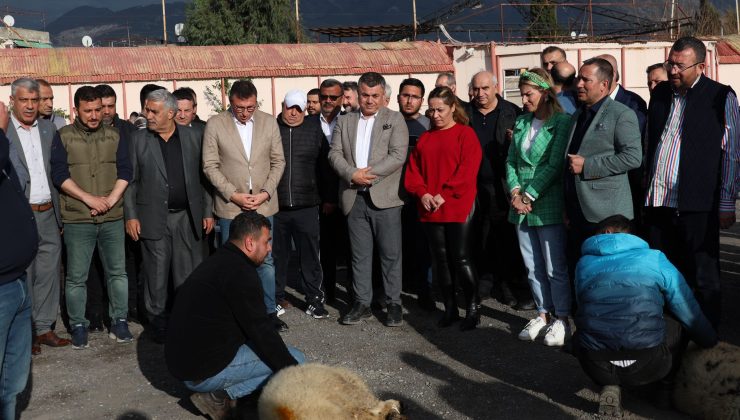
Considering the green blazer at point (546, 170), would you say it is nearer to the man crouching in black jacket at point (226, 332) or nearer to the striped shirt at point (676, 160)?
the striped shirt at point (676, 160)

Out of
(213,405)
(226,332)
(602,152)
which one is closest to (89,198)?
(226,332)

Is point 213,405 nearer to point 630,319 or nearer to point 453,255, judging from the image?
point 630,319

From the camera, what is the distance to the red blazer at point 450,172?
7.06 meters

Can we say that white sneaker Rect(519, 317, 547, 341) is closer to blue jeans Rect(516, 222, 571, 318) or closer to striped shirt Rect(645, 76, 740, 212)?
blue jeans Rect(516, 222, 571, 318)

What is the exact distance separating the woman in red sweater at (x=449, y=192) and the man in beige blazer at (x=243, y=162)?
131cm

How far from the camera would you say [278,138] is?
750 centimetres

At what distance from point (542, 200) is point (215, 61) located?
2503cm

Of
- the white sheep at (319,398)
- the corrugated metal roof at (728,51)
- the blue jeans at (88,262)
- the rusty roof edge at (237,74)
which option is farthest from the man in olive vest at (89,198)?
the corrugated metal roof at (728,51)

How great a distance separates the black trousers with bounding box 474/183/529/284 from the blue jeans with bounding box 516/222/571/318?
1.02m

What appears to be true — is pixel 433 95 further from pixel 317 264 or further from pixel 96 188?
pixel 96 188

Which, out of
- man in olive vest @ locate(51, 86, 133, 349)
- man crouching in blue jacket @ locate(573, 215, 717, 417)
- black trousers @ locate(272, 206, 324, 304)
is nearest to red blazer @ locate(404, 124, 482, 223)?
black trousers @ locate(272, 206, 324, 304)

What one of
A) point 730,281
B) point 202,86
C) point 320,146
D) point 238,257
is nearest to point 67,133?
point 320,146

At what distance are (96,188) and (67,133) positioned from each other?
539 millimetres

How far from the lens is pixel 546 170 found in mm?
6621
